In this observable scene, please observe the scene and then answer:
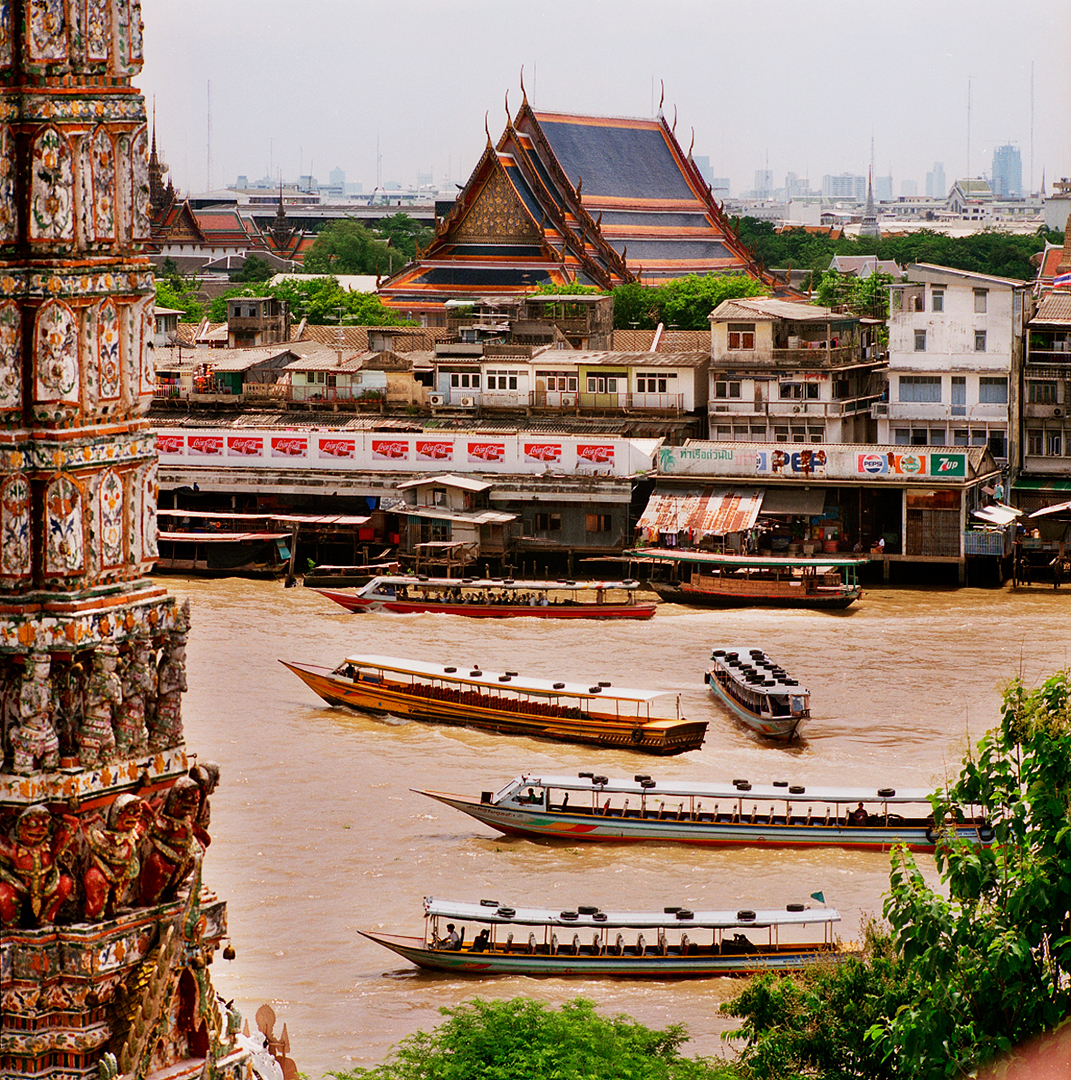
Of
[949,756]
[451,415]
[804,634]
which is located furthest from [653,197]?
[949,756]

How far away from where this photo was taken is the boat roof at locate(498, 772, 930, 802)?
26.2 m

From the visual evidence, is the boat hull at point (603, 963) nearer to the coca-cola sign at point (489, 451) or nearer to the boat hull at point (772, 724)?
the boat hull at point (772, 724)

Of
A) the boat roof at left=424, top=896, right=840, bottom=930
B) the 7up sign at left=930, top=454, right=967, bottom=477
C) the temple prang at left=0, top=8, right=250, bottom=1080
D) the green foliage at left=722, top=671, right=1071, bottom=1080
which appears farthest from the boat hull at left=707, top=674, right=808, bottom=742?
the temple prang at left=0, top=8, right=250, bottom=1080

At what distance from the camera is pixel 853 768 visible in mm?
30250

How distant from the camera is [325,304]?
7462 cm

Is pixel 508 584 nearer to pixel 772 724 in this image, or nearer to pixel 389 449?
pixel 389 449

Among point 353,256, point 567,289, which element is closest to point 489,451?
point 567,289

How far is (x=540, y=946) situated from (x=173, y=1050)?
11.2 metres

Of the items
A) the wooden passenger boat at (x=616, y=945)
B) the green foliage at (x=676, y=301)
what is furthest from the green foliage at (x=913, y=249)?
the wooden passenger boat at (x=616, y=945)

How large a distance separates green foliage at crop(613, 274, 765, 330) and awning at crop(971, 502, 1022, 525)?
21.1m

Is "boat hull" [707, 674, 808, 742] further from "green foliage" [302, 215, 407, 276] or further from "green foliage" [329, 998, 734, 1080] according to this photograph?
"green foliage" [302, 215, 407, 276]

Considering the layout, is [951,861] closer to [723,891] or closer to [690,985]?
[690,985]

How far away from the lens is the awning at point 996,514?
4619cm

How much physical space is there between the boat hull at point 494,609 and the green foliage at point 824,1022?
26.7 meters
